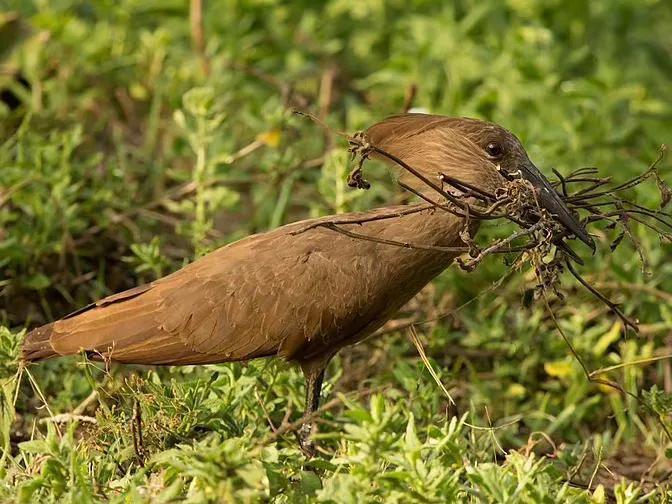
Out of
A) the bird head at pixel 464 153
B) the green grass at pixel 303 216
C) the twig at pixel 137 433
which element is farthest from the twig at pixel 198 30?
the twig at pixel 137 433

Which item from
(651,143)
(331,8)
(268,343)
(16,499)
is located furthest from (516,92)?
(16,499)

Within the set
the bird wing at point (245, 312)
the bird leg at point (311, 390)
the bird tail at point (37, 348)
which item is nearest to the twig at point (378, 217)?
the bird wing at point (245, 312)

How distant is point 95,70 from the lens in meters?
7.49

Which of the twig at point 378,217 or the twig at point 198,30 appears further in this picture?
the twig at point 198,30

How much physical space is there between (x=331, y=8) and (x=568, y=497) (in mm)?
4736

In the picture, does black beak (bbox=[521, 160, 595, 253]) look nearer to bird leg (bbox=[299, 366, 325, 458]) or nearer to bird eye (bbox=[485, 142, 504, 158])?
bird eye (bbox=[485, 142, 504, 158])

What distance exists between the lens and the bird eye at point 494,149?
492 cm

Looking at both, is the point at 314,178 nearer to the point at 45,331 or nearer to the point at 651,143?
the point at 651,143

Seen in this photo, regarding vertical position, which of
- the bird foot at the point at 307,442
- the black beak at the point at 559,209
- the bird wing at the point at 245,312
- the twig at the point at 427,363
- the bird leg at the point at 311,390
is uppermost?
the black beak at the point at 559,209

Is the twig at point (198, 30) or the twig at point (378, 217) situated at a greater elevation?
the twig at point (378, 217)

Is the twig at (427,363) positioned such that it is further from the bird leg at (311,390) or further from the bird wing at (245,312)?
the bird leg at (311,390)

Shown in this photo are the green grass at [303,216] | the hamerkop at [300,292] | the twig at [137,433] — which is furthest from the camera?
the hamerkop at [300,292]

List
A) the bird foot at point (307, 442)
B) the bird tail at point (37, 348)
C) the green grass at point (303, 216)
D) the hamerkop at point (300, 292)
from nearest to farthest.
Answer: the green grass at point (303, 216)
the bird foot at point (307, 442)
the hamerkop at point (300, 292)
the bird tail at point (37, 348)

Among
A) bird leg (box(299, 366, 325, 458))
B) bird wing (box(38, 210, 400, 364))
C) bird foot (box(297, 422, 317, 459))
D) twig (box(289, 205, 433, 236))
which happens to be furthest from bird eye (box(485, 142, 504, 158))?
bird foot (box(297, 422, 317, 459))
